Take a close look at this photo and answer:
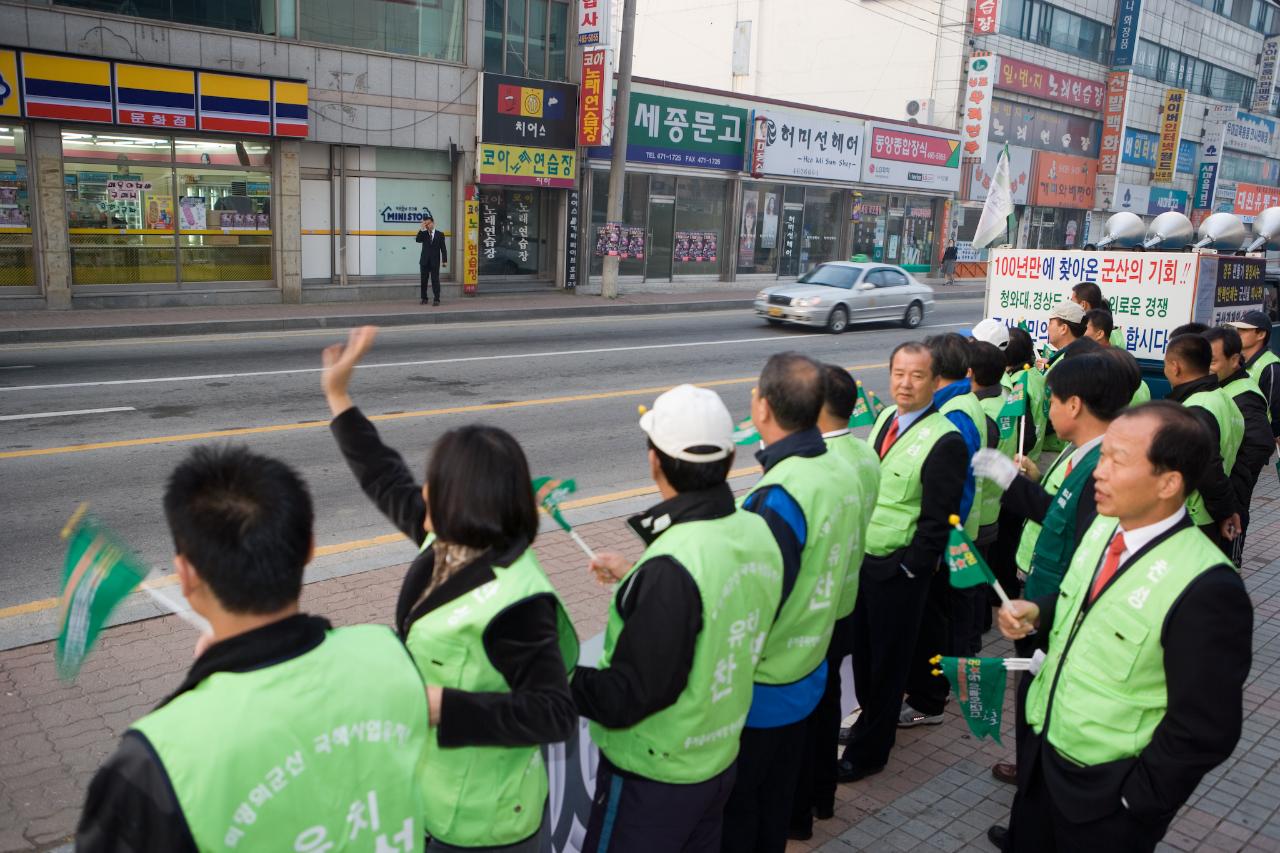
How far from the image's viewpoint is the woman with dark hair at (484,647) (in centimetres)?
228

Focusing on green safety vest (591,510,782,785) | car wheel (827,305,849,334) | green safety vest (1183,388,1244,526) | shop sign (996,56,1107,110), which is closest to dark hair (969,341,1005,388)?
green safety vest (1183,388,1244,526)

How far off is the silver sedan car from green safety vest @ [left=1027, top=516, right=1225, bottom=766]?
17716 mm

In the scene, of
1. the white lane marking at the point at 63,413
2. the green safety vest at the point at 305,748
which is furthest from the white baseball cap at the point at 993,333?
the white lane marking at the point at 63,413

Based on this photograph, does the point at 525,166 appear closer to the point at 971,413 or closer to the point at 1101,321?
the point at 1101,321

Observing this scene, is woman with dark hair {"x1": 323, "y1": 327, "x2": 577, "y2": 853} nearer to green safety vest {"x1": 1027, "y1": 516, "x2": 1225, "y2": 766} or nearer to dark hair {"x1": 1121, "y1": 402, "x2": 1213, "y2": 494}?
green safety vest {"x1": 1027, "y1": 516, "x2": 1225, "y2": 766}

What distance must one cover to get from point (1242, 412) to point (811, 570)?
4.05m

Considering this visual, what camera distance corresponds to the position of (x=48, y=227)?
57.7 feet

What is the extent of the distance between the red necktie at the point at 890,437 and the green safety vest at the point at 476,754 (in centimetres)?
256

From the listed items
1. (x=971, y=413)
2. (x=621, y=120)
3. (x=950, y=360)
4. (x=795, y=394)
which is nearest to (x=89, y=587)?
(x=795, y=394)

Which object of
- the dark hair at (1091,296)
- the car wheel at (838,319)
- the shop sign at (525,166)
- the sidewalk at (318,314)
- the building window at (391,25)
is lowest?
the sidewalk at (318,314)

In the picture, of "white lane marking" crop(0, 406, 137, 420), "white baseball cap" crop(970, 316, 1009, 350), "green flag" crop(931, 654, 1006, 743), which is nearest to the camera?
"green flag" crop(931, 654, 1006, 743)

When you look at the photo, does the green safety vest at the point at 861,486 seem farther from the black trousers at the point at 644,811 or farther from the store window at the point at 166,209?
the store window at the point at 166,209

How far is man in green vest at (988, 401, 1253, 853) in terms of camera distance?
2588 mm

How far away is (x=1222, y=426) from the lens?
532cm
